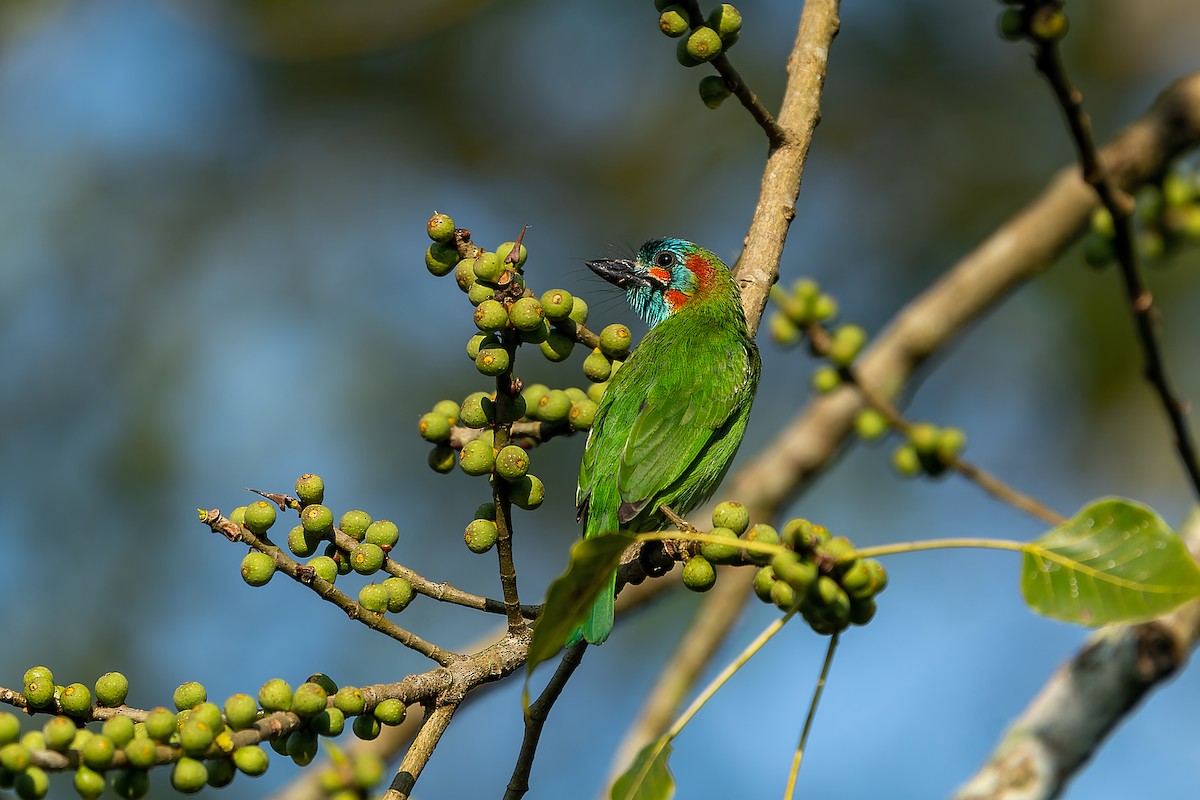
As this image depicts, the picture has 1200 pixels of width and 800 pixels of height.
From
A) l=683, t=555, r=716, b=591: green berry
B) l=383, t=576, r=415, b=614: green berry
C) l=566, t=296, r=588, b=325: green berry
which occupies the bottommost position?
l=383, t=576, r=415, b=614: green berry

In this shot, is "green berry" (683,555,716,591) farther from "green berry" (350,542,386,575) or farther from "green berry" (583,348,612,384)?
"green berry" (583,348,612,384)

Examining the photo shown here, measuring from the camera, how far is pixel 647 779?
1907 mm

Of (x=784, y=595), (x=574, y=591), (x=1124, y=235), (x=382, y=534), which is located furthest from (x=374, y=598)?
(x=1124, y=235)

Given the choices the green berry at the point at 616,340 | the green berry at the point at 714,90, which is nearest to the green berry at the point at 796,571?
the green berry at the point at 616,340

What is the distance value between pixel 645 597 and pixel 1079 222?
2114 millimetres

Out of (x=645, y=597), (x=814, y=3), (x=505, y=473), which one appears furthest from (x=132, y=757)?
(x=645, y=597)

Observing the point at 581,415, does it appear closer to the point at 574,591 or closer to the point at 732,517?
the point at 732,517

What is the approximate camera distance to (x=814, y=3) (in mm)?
3299

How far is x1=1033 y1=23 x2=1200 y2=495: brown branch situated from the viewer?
5.35 ft

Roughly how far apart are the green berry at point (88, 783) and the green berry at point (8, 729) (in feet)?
0.36

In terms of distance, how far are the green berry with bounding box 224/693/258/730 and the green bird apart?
5.20 ft

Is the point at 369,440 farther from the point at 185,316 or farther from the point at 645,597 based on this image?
the point at 645,597

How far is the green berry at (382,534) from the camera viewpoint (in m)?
2.39

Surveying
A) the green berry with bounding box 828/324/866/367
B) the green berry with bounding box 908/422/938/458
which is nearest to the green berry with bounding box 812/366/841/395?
the green berry with bounding box 828/324/866/367
